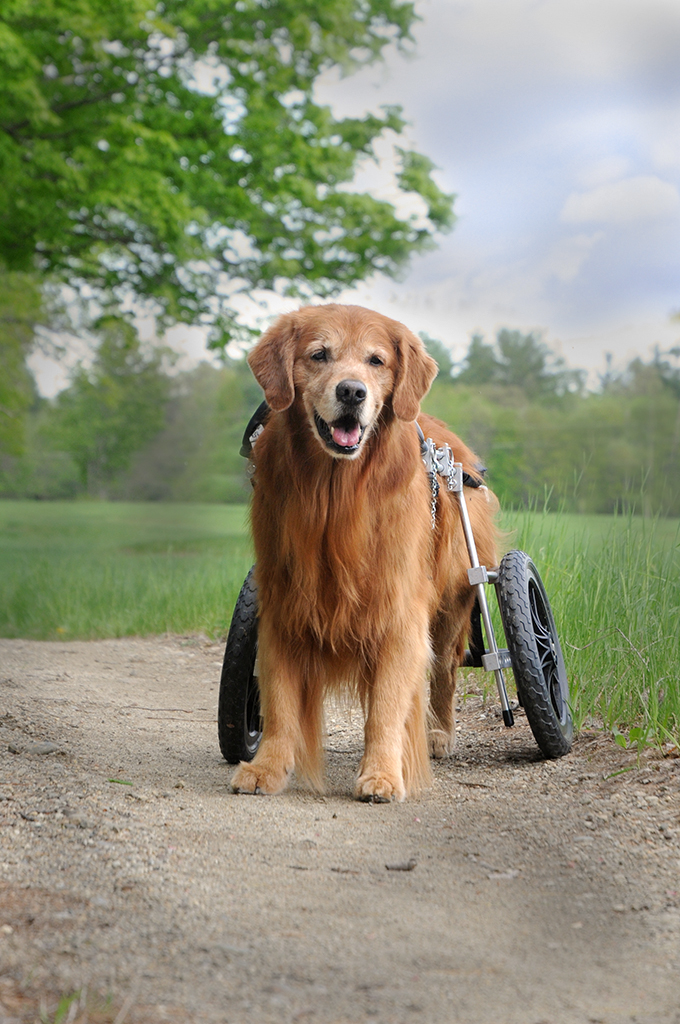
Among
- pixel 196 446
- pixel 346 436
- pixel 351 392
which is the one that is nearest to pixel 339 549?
pixel 346 436

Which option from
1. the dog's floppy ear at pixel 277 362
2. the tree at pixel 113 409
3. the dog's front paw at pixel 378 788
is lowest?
the dog's front paw at pixel 378 788

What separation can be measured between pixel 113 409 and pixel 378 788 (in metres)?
8.83

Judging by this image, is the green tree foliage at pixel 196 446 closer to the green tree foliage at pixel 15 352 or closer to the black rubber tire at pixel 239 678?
the green tree foliage at pixel 15 352

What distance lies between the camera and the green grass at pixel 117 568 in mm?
8070

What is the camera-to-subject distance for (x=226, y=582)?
828 cm

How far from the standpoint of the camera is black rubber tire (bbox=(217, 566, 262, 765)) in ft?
11.1

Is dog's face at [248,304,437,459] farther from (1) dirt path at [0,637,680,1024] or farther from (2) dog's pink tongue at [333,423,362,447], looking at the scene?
(1) dirt path at [0,637,680,1024]

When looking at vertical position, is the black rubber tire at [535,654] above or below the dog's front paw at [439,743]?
above

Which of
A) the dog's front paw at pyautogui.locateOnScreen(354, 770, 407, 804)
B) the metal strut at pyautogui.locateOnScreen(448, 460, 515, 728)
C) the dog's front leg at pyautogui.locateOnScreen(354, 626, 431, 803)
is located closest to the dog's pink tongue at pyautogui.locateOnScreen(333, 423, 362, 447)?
the dog's front leg at pyautogui.locateOnScreen(354, 626, 431, 803)

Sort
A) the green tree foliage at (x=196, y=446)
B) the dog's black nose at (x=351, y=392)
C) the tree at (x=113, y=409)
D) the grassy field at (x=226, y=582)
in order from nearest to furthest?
1. the dog's black nose at (x=351, y=392)
2. the grassy field at (x=226, y=582)
3. the tree at (x=113, y=409)
4. the green tree foliage at (x=196, y=446)

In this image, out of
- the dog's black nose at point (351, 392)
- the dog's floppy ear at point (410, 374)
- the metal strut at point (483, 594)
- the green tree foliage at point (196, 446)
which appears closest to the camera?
the dog's black nose at point (351, 392)

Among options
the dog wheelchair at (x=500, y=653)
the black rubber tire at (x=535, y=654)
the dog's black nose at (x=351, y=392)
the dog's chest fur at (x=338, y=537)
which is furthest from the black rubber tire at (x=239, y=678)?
the black rubber tire at (x=535, y=654)

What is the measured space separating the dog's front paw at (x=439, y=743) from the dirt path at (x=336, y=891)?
0.81 ft

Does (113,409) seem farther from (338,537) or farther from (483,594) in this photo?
(338,537)
